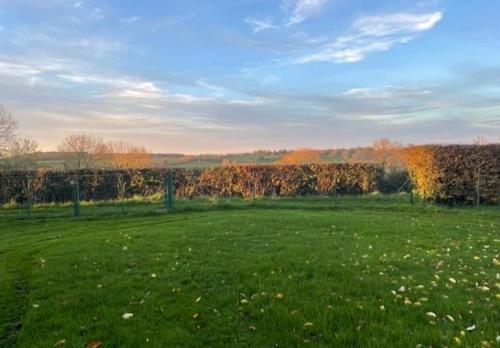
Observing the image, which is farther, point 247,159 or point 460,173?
point 247,159

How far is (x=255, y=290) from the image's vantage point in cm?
584

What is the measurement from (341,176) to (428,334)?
1918 cm

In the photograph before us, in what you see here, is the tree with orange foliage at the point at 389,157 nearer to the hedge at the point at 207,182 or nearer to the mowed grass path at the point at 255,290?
the hedge at the point at 207,182

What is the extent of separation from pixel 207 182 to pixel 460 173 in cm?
1254

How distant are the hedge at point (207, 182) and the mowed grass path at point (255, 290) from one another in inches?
470

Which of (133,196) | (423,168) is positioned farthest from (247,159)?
(423,168)

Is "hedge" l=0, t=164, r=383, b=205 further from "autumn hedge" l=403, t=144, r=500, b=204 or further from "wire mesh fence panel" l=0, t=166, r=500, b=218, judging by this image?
"autumn hedge" l=403, t=144, r=500, b=204

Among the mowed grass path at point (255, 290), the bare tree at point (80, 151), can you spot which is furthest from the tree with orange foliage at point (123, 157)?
the mowed grass path at point (255, 290)

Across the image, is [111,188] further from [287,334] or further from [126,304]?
[287,334]

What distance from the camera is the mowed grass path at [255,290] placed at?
4.46 meters

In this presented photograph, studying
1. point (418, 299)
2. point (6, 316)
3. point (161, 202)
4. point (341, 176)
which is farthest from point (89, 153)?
point (418, 299)

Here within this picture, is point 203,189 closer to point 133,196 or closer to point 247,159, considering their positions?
point 133,196

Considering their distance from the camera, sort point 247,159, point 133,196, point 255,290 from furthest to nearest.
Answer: point 247,159
point 133,196
point 255,290

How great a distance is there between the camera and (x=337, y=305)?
512 cm
